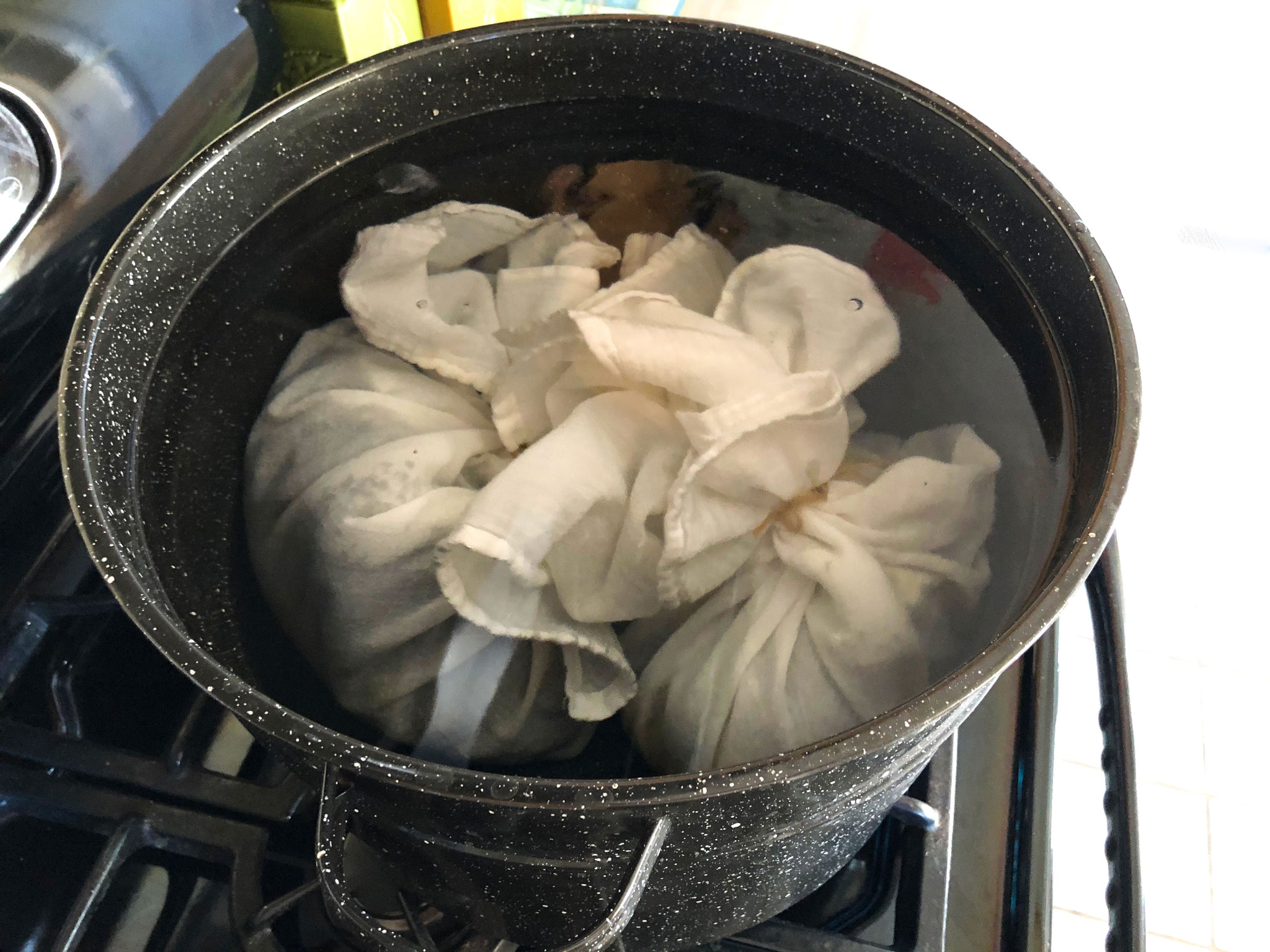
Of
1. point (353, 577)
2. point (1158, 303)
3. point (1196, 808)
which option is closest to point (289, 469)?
point (353, 577)

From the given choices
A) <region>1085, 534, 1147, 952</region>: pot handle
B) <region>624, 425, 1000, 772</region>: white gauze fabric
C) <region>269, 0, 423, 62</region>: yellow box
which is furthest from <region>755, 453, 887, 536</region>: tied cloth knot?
<region>269, 0, 423, 62</region>: yellow box

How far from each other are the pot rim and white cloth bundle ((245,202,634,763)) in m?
0.09

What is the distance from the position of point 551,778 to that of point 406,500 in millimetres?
161

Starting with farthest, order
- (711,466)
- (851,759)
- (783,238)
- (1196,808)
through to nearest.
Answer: (1196,808) < (783,238) < (711,466) < (851,759)

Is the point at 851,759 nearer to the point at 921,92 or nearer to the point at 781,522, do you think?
the point at 781,522

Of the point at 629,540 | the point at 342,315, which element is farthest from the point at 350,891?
the point at 342,315

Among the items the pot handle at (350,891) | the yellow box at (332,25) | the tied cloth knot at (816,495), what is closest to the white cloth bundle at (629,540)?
the tied cloth knot at (816,495)

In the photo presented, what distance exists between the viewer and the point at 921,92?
0.44 meters

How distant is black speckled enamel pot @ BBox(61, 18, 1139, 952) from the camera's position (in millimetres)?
270

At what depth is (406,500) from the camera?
41 cm

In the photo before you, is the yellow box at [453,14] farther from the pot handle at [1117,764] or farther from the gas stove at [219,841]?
the pot handle at [1117,764]

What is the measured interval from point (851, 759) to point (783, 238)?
0.34m

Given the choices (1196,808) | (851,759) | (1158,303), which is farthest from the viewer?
(1158,303)

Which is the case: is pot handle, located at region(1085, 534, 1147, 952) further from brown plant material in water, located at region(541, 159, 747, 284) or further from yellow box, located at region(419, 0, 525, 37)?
yellow box, located at region(419, 0, 525, 37)
